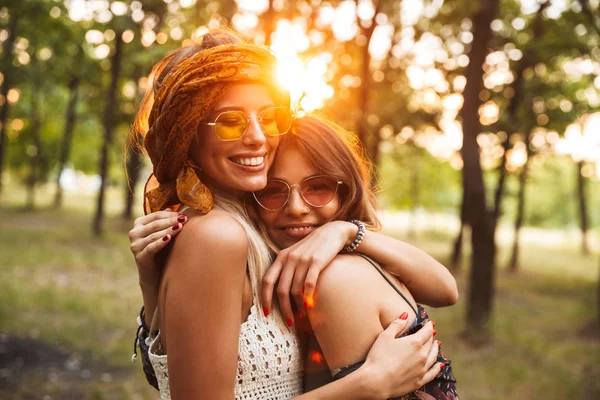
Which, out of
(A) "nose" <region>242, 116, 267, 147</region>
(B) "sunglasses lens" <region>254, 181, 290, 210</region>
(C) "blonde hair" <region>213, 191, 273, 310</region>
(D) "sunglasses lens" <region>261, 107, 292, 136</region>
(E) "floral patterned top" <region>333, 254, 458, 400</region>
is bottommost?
(E) "floral patterned top" <region>333, 254, 458, 400</region>

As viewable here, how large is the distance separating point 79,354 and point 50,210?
20076 millimetres

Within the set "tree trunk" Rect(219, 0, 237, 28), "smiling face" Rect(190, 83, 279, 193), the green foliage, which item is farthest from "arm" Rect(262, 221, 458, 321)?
the green foliage

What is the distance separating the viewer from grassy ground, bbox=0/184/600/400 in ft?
24.5

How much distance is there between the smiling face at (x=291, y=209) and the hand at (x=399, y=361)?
0.65 m

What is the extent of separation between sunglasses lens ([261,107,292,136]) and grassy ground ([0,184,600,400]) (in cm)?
588

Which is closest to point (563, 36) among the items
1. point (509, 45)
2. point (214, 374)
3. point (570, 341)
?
point (509, 45)

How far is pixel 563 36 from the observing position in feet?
41.4

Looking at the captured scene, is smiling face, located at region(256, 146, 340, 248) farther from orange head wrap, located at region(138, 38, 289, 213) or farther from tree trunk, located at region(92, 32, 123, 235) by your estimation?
tree trunk, located at region(92, 32, 123, 235)

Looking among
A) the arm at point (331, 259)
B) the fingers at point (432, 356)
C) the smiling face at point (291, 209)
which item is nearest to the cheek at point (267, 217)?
the smiling face at point (291, 209)

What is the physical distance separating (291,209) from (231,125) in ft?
1.71

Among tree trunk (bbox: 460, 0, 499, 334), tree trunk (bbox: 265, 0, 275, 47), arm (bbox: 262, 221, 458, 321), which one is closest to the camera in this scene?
arm (bbox: 262, 221, 458, 321)

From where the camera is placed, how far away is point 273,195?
2.44 metres

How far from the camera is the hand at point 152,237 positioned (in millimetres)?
1938

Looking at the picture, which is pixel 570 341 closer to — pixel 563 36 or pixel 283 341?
pixel 563 36
